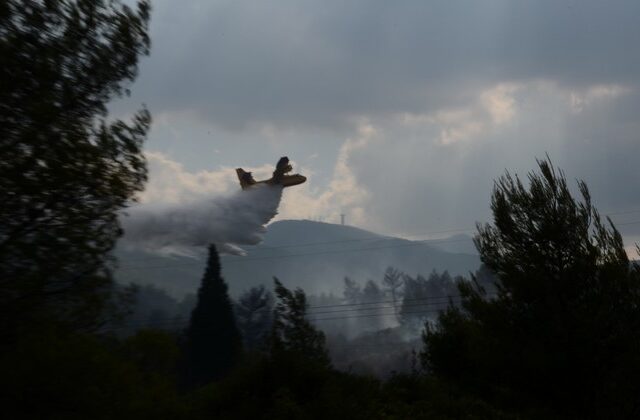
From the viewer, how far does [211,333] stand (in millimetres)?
54969

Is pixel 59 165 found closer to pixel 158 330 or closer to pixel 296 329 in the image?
pixel 158 330

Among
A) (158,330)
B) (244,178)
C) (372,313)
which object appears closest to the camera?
(158,330)

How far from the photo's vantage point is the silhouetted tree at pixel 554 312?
17.0 metres

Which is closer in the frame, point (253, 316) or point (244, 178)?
point (244, 178)

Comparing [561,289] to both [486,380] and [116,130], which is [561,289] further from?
[116,130]

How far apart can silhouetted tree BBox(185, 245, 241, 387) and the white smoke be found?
5.65m

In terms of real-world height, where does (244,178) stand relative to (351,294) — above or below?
below

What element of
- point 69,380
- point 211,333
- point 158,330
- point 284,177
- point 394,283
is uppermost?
point 394,283

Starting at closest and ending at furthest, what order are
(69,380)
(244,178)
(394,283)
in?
(69,380) → (244,178) → (394,283)

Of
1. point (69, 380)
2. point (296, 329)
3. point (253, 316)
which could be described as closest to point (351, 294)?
point (253, 316)

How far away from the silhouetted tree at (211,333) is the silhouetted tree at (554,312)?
3419cm

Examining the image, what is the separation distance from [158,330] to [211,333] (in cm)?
4072

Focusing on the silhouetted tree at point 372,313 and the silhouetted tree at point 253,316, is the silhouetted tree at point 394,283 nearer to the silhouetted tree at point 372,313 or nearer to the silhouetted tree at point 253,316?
the silhouetted tree at point 372,313

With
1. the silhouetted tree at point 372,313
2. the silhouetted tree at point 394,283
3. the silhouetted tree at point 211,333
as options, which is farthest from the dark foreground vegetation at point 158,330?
the silhouetted tree at point 372,313
